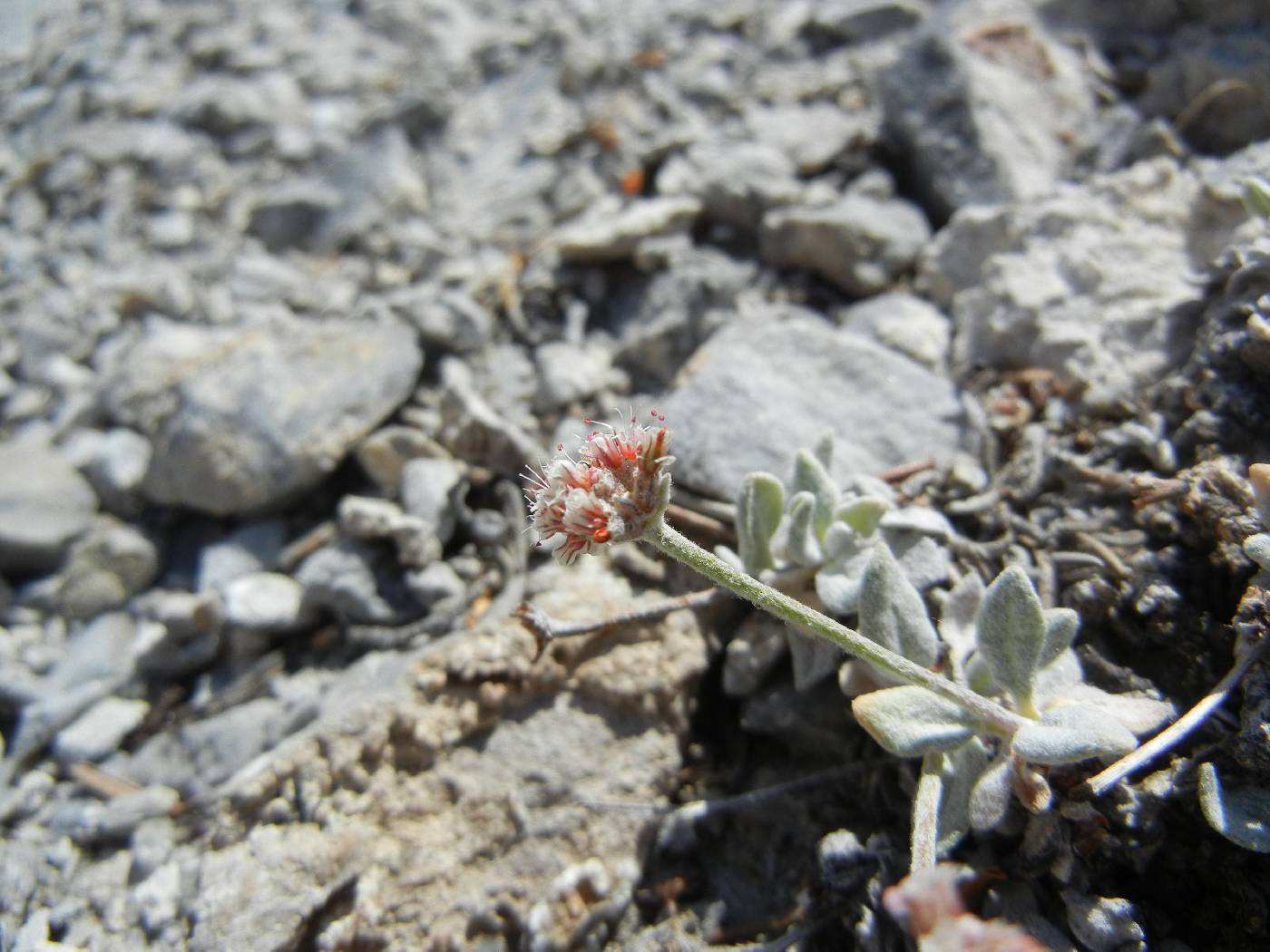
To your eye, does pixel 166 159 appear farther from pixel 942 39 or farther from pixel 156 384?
pixel 942 39

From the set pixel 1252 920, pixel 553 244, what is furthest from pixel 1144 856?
pixel 553 244

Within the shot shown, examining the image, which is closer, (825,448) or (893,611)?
(893,611)

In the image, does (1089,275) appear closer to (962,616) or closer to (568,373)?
(962,616)

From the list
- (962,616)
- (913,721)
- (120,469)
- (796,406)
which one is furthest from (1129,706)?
(120,469)

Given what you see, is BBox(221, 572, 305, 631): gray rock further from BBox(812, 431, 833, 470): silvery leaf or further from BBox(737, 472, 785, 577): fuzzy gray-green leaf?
BBox(812, 431, 833, 470): silvery leaf

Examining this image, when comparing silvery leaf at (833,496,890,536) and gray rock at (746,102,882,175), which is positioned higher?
→ gray rock at (746,102,882,175)

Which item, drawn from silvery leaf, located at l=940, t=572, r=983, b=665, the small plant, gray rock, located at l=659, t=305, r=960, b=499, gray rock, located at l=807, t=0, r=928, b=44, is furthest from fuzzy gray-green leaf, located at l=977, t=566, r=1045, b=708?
gray rock, located at l=807, t=0, r=928, b=44
